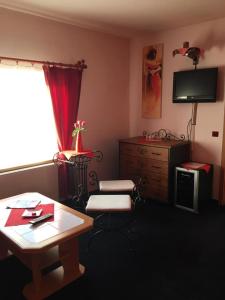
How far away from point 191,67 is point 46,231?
289 cm

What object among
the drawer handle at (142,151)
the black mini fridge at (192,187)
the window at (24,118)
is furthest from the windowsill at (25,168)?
the black mini fridge at (192,187)

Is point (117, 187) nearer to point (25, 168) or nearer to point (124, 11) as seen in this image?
point (25, 168)

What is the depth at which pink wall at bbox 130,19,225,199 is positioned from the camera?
134 inches

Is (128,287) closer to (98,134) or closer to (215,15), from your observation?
(98,134)

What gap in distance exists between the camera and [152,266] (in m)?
2.32

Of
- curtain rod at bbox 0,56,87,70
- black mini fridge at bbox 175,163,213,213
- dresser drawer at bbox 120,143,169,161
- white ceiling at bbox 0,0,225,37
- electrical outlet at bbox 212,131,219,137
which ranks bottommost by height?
black mini fridge at bbox 175,163,213,213

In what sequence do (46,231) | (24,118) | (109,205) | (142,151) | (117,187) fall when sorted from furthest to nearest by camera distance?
(142,151), (24,118), (117,187), (109,205), (46,231)

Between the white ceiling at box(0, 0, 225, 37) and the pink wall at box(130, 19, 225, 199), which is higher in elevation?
the white ceiling at box(0, 0, 225, 37)

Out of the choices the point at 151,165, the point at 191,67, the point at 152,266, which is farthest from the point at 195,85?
the point at 152,266

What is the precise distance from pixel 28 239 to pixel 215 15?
321 cm

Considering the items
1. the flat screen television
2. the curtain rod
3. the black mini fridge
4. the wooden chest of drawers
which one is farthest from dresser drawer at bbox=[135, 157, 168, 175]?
the curtain rod

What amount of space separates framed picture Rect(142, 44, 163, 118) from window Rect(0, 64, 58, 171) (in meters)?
1.59

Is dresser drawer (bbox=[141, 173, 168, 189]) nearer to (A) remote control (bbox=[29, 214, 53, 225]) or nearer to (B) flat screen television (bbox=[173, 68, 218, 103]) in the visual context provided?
(B) flat screen television (bbox=[173, 68, 218, 103])

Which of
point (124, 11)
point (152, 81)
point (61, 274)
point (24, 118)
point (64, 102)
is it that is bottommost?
point (61, 274)
